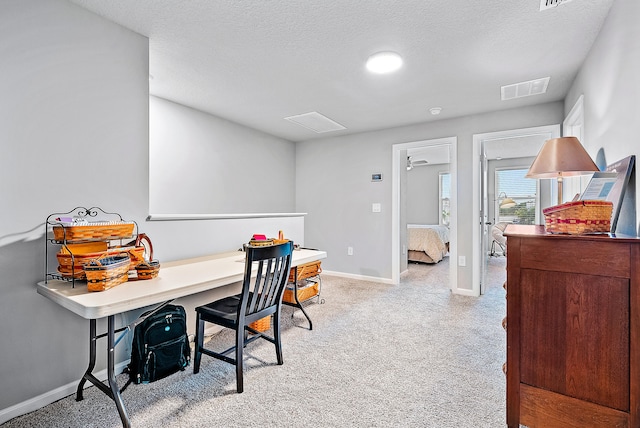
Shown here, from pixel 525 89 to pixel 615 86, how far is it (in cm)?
137

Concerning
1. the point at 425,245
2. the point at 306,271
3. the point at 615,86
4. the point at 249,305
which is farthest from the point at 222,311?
the point at 425,245

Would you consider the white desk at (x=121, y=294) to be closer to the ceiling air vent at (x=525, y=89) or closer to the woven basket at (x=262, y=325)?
the woven basket at (x=262, y=325)

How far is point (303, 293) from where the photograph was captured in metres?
3.28

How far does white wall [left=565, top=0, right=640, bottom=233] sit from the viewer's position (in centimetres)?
150

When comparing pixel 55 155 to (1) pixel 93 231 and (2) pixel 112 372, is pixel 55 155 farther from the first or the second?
(2) pixel 112 372

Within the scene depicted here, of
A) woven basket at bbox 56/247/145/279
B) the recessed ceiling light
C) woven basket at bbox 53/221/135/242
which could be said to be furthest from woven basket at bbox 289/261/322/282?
the recessed ceiling light

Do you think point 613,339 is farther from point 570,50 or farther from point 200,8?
point 200,8

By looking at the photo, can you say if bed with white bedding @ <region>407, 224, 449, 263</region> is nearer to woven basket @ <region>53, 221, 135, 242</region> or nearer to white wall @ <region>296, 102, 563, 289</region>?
white wall @ <region>296, 102, 563, 289</region>

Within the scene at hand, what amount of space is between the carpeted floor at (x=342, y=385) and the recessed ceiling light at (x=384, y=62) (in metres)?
2.21

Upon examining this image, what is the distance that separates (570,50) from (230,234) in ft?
9.95

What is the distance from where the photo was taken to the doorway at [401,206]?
3.92 metres

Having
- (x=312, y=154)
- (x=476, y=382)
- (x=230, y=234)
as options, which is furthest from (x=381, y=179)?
(x=476, y=382)

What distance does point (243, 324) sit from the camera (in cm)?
182

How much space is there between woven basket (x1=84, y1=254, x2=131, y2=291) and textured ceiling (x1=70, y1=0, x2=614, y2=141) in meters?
1.48
